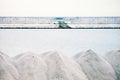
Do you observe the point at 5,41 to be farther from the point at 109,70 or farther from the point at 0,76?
the point at 109,70

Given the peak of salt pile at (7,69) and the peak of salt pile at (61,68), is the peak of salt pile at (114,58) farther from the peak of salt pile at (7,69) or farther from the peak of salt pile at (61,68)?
the peak of salt pile at (7,69)

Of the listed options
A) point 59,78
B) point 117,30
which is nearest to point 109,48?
point 117,30

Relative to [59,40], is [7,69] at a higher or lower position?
lower

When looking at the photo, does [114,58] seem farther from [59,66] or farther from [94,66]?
[59,66]
